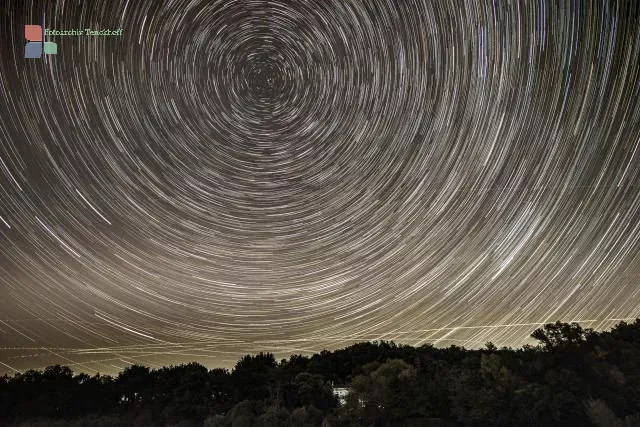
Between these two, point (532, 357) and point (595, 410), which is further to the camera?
point (532, 357)

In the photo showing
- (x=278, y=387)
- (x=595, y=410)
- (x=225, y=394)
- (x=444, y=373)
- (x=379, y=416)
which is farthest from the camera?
(x=225, y=394)

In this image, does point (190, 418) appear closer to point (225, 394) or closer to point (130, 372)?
point (225, 394)

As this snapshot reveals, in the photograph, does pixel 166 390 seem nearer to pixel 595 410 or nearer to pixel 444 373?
pixel 444 373

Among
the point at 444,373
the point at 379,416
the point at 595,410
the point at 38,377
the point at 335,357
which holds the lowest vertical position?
the point at 595,410

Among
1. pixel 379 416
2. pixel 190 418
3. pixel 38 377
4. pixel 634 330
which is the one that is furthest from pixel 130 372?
pixel 634 330

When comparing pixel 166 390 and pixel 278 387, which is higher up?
pixel 166 390

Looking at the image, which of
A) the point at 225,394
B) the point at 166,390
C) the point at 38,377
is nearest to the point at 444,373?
the point at 225,394

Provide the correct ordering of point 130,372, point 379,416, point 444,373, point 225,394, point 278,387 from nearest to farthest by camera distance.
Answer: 1. point 379,416
2. point 444,373
3. point 278,387
4. point 225,394
5. point 130,372
